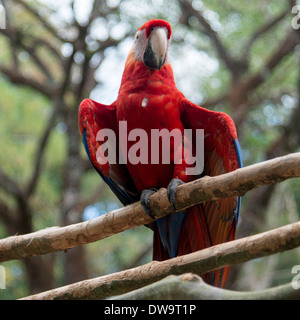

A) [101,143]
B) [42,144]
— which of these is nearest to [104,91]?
[42,144]

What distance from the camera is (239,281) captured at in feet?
14.0

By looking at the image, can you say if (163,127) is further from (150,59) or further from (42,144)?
(42,144)

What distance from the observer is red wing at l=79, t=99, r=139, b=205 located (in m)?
1.95

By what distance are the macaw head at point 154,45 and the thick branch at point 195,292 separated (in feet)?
3.59

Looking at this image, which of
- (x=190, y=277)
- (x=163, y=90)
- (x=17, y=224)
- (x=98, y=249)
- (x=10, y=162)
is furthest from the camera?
(x=98, y=249)

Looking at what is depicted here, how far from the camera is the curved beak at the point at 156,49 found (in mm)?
1882

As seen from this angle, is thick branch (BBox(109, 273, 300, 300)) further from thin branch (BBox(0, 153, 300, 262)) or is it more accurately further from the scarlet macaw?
the scarlet macaw

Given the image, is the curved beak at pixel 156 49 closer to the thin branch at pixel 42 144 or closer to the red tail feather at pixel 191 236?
the red tail feather at pixel 191 236

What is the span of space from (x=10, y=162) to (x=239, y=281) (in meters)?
2.73

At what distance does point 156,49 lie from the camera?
188 cm
